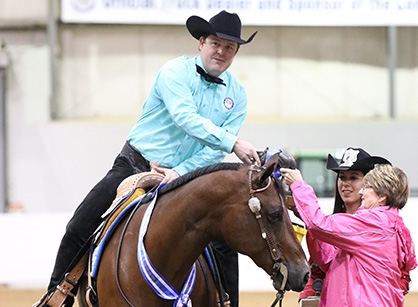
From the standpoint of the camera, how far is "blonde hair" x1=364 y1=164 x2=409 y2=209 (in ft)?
9.62

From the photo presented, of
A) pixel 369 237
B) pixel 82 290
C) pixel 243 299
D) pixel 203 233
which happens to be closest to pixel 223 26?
pixel 203 233

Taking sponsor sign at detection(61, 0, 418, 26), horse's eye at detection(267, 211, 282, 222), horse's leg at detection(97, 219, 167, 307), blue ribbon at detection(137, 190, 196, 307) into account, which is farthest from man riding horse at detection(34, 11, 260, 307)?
sponsor sign at detection(61, 0, 418, 26)

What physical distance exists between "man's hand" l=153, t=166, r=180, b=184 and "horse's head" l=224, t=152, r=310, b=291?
62cm

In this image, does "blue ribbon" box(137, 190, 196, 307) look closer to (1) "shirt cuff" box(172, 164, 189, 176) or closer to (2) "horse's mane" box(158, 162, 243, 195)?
(2) "horse's mane" box(158, 162, 243, 195)

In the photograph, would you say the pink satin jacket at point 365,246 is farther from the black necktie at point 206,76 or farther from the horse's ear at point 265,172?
the black necktie at point 206,76

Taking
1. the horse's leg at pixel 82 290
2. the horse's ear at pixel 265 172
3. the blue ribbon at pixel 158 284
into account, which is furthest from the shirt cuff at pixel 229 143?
the horse's leg at pixel 82 290

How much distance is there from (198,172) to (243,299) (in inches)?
141

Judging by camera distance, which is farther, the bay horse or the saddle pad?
the saddle pad

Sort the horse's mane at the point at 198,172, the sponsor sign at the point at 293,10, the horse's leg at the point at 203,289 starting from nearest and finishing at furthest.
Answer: the horse's mane at the point at 198,172 → the horse's leg at the point at 203,289 → the sponsor sign at the point at 293,10

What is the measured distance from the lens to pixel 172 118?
3.19 metres

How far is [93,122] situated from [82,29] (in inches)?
58.7

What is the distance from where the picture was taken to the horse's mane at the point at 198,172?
283 centimetres

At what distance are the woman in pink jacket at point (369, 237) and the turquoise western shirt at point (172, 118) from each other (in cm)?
59

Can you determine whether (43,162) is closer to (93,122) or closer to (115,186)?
(93,122)
